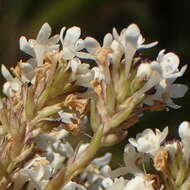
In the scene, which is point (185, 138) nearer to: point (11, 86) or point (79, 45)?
point (79, 45)

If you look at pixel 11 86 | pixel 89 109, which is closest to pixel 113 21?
pixel 11 86

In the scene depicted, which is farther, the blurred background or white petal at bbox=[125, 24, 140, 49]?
the blurred background

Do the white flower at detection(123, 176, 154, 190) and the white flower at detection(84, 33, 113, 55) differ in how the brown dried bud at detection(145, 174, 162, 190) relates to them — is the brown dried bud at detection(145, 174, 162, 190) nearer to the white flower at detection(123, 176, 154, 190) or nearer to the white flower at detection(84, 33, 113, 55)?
the white flower at detection(123, 176, 154, 190)

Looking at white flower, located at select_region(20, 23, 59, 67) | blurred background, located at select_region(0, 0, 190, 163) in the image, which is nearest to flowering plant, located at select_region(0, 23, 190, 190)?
white flower, located at select_region(20, 23, 59, 67)

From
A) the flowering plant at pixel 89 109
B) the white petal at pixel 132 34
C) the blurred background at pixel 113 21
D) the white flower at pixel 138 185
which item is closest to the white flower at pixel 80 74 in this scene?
the flowering plant at pixel 89 109

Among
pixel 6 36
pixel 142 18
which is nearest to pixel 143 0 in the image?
pixel 142 18

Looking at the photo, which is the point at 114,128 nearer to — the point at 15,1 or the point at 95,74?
the point at 95,74

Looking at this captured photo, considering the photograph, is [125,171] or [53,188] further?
[125,171]

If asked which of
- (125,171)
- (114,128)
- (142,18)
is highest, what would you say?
(114,128)
